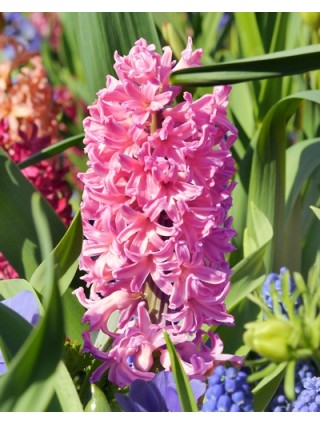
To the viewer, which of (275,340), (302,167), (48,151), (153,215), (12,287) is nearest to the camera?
(275,340)

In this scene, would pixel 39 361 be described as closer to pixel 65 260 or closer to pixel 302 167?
pixel 65 260

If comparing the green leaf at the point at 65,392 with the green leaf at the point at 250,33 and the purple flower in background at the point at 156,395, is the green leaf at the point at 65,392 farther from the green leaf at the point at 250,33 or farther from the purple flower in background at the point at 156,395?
the green leaf at the point at 250,33

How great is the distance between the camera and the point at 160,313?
777 mm

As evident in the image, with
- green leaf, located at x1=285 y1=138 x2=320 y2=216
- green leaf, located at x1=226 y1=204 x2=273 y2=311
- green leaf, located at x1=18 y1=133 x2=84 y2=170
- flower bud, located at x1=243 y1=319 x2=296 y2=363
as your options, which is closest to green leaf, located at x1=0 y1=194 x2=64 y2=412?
flower bud, located at x1=243 y1=319 x2=296 y2=363

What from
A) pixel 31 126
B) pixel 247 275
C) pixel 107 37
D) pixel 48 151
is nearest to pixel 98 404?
pixel 247 275

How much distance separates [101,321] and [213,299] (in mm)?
96

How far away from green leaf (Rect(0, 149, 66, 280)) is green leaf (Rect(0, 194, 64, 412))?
1.52ft

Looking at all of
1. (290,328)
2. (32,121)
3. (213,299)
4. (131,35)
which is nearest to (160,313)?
(213,299)

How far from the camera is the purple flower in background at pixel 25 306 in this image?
2.49ft

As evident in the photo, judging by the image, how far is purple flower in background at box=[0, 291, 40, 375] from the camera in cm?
76

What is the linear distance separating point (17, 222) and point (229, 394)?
16.7 inches

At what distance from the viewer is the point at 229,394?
0.63m

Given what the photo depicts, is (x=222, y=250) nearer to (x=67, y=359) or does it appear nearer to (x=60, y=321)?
(x=67, y=359)

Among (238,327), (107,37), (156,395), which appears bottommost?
(238,327)
